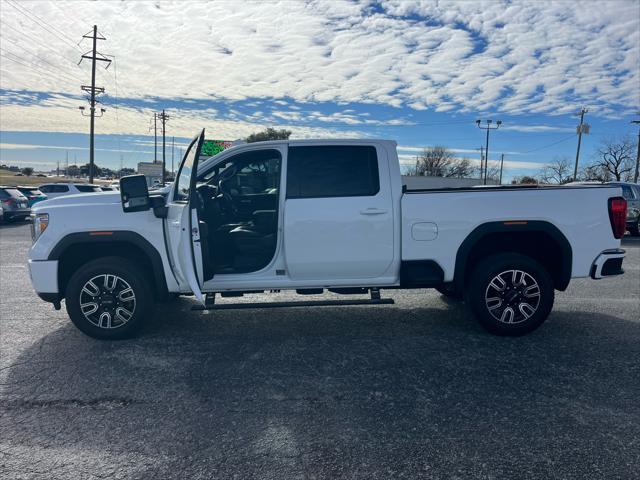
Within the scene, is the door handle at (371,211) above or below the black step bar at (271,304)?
above

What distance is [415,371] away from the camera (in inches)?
151

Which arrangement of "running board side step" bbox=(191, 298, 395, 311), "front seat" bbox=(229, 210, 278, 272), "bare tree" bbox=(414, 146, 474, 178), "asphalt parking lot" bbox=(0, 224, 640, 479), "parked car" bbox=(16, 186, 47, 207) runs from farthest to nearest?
1. "bare tree" bbox=(414, 146, 474, 178)
2. "parked car" bbox=(16, 186, 47, 207)
3. "front seat" bbox=(229, 210, 278, 272)
4. "running board side step" bbox=(191, 298, 395, 311)
5. "asphalt parking lot" bbox=(0, 224, 640, 479)

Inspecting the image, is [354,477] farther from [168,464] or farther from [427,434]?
[168,464]

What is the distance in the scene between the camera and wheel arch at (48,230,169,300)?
4.42 metres

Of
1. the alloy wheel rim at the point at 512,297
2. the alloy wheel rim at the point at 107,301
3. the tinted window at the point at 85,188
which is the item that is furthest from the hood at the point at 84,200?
the tinted window at the point at 85,188

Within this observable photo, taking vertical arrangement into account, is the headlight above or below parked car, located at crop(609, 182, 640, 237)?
below

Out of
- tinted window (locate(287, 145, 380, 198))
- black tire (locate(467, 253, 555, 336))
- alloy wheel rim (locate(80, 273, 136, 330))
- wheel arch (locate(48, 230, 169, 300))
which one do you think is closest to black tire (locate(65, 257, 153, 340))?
alloy wheel rim (locate(80, 273, 136, 330))

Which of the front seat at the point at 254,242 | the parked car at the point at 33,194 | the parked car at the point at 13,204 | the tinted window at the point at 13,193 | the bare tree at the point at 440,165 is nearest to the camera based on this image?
the front seat at the point at 254,242

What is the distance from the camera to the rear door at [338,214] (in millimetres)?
4453

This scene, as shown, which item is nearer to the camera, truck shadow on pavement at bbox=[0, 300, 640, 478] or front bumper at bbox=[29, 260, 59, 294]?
truck shadow on pavement at bbox=[0, 300, 640, 478]

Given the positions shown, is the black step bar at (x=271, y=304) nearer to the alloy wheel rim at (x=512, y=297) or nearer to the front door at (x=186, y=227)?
the front door at (x=186, y=227)

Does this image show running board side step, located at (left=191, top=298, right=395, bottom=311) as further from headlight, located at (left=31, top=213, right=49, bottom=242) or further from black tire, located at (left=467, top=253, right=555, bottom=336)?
headlight, located at (left=31, top=213, right=49, bottom=242)

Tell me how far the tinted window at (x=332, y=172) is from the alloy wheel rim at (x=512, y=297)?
162 cm

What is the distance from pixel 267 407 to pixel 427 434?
1.16 metres
